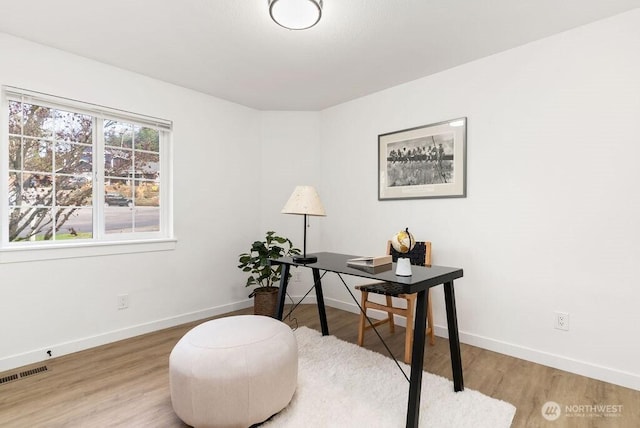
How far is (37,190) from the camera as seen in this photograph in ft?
8.02

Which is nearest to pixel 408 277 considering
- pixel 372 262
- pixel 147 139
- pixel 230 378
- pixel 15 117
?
pixel 372 262

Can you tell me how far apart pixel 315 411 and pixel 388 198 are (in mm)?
2075

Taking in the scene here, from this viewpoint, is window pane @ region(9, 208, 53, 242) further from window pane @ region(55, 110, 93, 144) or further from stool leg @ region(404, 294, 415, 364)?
stool leg @ region(404, 294, 415, 364)

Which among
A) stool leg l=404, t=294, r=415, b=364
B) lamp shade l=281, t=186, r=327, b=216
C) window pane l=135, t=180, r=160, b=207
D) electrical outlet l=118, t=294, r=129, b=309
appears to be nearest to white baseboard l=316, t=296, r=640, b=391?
stool leg l=404, t=294, r=415, b=364

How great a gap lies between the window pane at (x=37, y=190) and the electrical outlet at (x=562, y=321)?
3952mm

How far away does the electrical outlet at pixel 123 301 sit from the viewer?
108 inches

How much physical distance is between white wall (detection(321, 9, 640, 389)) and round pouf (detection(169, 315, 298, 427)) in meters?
1.78

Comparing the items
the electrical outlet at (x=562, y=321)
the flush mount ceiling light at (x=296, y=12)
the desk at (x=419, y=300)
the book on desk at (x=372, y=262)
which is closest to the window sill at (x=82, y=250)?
the desk at (x=419, y=300)

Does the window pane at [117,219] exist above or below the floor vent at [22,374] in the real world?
above

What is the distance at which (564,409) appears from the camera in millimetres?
1751

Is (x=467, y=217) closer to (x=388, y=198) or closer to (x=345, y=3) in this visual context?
(x=388, y=198)

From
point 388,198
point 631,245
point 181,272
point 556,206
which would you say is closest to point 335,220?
point 388,198

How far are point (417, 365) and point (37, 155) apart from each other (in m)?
3.08

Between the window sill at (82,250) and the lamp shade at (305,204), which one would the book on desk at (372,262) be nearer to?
the lamp shade at (305,204)
